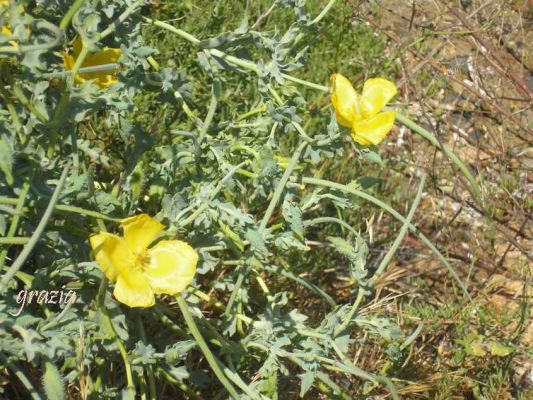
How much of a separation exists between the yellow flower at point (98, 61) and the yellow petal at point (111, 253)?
35 cm

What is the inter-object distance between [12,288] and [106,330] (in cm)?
18

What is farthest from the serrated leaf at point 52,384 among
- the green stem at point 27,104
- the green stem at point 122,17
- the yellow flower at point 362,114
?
the yellow flower at point 362,114

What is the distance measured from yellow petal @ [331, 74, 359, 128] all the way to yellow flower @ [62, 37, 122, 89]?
41 cm

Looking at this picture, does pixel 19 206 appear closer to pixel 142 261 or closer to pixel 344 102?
pixel 142 261

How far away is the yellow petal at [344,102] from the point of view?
1495 mm

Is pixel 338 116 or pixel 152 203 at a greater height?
pixel 338 116

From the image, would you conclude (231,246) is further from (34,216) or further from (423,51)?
(423,51)

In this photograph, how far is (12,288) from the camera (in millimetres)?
1453

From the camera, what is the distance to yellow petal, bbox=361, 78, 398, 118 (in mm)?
1552

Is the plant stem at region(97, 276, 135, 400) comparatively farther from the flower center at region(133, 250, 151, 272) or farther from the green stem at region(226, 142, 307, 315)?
the green stem at region(226, 142, 307, 315)

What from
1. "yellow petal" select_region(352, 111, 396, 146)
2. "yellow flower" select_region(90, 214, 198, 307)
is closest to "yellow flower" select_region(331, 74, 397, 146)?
"yellow petal" select_region(352, 111, 396, 146)

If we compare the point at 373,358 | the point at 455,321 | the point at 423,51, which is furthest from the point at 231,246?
the point at 423,51

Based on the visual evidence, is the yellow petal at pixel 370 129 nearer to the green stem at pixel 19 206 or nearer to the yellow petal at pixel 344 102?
the yellow petal at pixel 344 102

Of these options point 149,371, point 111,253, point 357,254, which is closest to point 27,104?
point 111,253
